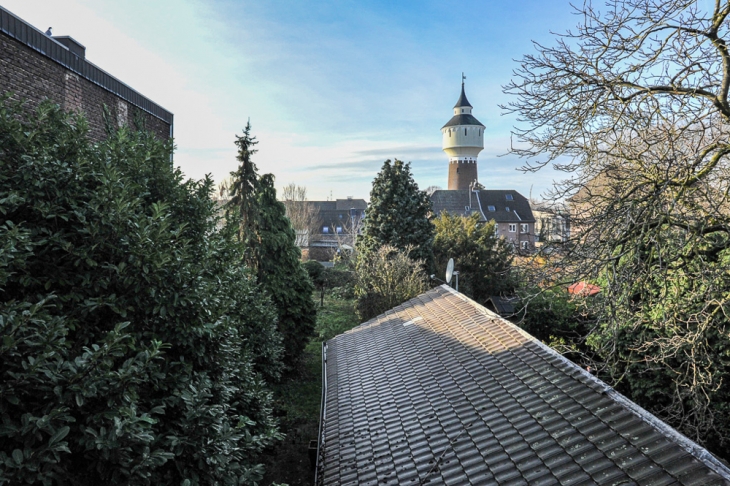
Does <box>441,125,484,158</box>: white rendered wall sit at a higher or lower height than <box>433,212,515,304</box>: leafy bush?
higher

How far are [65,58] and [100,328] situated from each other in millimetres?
6308

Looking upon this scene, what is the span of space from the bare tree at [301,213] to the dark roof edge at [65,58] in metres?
29.1

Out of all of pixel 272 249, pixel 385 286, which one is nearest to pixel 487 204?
pixel 385 286

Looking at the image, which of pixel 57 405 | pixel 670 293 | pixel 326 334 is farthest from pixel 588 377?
pixel 326 334

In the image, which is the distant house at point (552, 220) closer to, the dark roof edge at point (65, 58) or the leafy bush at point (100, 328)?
the leafy bush at point (100, 328)

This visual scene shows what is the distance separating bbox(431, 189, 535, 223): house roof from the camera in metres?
52.7

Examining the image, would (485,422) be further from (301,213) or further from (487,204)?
(487,204)

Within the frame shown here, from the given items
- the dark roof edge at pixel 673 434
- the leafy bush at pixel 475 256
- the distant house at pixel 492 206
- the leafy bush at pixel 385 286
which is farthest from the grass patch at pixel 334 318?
the distant house at pixel 492 206

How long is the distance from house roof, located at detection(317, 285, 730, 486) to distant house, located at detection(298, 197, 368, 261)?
122 feet

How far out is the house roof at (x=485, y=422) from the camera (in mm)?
4523

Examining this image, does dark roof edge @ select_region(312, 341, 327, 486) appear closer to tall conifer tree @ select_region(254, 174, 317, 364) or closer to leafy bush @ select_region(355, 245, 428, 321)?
tall conifer tree @ select_region(254, 174, 317, 364)

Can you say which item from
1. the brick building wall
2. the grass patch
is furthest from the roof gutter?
the grass patch

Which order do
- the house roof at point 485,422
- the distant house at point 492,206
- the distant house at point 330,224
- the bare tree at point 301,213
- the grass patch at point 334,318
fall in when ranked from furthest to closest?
the distant house at point 492,206
the distant house at point 330,224
the bare tree at point 301,213
the grass patch at point 334,318
the house roof at point 485,422

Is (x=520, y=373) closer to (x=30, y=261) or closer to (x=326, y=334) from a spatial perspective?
(x=30, y=261)
